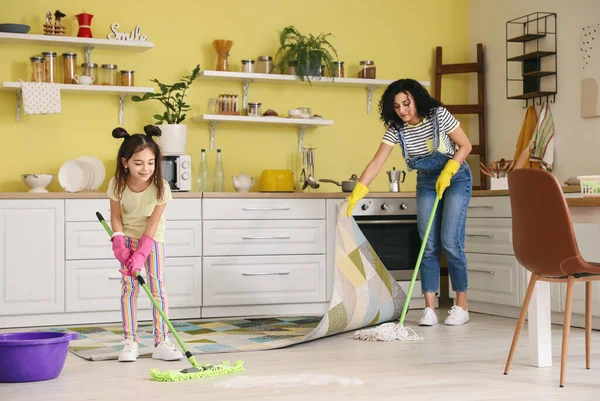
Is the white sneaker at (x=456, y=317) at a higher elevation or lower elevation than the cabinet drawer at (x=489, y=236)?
lower

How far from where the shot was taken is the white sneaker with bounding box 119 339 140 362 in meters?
3.43

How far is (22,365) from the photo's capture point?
9.77ft

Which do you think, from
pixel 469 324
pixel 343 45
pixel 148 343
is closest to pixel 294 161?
pixel 343 45

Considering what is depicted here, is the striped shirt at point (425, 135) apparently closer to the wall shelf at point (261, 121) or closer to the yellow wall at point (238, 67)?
the wall shelf at point (261, 121)

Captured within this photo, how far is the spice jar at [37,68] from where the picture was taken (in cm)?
498

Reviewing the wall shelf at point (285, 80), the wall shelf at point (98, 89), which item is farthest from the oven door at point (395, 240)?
the wall shelf at point (98, 89)

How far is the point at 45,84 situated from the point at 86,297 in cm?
124

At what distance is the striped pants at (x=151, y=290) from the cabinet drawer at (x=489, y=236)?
84.2 inches

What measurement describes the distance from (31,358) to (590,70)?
3.46m

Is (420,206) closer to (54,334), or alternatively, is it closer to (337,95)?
(337,95)

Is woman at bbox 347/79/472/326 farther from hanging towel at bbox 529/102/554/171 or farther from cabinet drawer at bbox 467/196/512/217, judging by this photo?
hanging towel at bbox 529/102/554/171

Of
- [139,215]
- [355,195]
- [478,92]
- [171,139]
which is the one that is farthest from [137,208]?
[478,92]

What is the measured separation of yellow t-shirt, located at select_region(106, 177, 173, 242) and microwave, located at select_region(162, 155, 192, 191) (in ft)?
5.03

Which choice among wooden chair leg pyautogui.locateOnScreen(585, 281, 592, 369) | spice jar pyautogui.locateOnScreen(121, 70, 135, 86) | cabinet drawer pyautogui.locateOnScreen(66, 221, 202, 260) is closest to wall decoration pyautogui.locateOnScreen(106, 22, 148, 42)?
spice jar pyautogui.locateOnScreen(121, 70, 135, 86)
